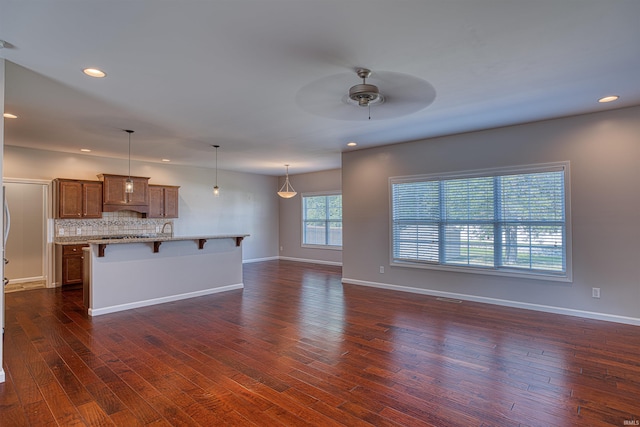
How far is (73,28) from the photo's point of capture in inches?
91.4

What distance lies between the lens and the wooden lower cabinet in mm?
6168

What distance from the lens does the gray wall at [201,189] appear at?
6.23m

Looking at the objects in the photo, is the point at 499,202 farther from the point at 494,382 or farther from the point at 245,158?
the point at 245,158

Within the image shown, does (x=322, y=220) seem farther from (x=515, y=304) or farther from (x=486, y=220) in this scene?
(x=515, y=304)

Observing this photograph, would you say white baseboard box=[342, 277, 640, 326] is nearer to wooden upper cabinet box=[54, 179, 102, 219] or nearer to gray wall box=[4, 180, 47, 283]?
wooden upper cabinet box=[54, 179, 102, 219]

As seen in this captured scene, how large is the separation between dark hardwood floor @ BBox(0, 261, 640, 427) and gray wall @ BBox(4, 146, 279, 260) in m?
2.82

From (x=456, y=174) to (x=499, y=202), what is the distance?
76 centimetres

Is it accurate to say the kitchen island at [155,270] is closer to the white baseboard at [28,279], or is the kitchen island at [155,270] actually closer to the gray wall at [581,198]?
the white baseboard at [28,279]

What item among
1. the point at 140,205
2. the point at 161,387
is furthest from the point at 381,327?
the point at 140,205

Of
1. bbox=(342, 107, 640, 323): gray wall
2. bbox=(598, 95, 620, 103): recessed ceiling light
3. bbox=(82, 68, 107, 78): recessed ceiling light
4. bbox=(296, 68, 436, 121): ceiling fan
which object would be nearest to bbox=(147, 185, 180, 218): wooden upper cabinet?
bbox=(82, 68, 107, 78): recessed ceiling light

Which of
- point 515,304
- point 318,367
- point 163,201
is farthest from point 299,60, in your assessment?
point 163,201

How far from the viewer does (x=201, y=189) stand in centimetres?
875

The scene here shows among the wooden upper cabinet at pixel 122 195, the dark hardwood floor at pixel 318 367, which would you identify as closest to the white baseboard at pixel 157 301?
the dark hardwood floor at pixel 318 367

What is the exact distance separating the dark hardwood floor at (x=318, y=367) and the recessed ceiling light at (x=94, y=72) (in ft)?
8.56
